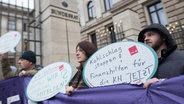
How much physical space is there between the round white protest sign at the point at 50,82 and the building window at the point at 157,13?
45.8ft

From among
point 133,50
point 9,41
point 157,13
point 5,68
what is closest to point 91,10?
point 157,13

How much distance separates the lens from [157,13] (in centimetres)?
1502

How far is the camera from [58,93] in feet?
8.02

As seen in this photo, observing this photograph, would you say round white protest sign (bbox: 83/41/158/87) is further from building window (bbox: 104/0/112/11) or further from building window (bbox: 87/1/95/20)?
building window (bbox: 87/1/95/20)

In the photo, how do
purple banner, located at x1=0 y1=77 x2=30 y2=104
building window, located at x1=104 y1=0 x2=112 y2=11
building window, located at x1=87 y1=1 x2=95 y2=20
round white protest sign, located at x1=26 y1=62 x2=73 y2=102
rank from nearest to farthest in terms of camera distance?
round white protest sign, located at x1=26 y1=62 x2=73 y2=102 < purple banner, located at x1=0 y1=77 x2=30 y2=104 < building window, located at x1=104 y1=0 x2=112 y2=11 < building window, located at x1=87 y1=1 x2=95 y2=20

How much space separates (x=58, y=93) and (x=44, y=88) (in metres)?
0.25

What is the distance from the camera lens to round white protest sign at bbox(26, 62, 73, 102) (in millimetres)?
2355

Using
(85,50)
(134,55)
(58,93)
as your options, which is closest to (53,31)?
(85,50)

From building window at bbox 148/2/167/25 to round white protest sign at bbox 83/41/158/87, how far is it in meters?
14.0

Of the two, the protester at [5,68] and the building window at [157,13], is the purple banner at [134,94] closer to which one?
the protester at [5,68]

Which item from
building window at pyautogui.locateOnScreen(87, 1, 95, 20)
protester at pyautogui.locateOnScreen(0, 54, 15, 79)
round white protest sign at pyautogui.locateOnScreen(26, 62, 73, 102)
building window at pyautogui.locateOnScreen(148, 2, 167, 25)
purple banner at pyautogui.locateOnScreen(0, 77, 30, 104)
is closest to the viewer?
round white protest sign at pyautogui.locateOnScreen(26, 62, 73, 102)

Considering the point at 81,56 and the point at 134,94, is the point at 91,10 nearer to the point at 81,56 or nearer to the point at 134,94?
the point at 81,56

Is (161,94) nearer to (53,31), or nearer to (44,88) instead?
(44,88)

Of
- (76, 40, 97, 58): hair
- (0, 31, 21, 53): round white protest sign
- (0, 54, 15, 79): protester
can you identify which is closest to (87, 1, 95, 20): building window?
(0, 31, 21, 53): round white protest sign
